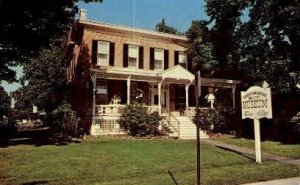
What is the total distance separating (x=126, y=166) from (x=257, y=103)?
6.15 meters

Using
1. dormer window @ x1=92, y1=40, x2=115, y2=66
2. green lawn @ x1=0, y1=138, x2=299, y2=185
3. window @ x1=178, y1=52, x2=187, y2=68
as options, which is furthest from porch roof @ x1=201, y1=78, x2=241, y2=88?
green lawn @ x1=0, y1=138, x2=299, y2=185

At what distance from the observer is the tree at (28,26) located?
1583 cm

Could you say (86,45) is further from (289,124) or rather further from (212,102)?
(289,124)

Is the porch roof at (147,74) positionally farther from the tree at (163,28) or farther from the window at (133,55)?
the tree at (163,28)

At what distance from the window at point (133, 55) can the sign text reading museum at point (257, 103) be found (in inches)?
545

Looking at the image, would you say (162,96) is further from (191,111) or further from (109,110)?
(109,110)

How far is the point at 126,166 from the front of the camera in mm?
12594

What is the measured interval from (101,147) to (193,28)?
16.5 metres

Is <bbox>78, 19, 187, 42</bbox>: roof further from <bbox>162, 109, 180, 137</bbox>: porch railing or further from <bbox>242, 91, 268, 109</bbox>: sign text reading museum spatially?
<bbox>242, 91, 268, 109</bbox>: sign text reading museum

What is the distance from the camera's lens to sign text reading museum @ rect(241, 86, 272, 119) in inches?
564

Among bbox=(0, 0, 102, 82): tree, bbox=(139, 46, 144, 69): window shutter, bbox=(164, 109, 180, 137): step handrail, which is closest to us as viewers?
bbox=(0, 0, 102, 82): tree

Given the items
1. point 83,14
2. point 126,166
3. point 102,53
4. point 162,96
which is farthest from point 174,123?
point 126,166

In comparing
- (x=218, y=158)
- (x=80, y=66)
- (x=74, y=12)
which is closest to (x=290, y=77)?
(x=218, y=158)

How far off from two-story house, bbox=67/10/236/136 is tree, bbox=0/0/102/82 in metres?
4.86
